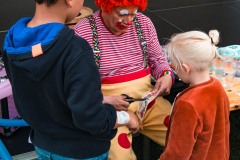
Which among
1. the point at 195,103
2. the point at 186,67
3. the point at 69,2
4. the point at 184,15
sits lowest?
the point at 184,15

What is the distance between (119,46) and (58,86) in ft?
2.71

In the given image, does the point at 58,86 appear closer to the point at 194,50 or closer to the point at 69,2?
the point at 69,2

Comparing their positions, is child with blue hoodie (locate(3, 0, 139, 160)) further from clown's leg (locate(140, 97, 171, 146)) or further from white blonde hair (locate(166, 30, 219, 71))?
clown's leg (locate(140, 97, 171, 146))

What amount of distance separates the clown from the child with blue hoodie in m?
0.45

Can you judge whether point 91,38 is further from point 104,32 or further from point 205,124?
point 205,124

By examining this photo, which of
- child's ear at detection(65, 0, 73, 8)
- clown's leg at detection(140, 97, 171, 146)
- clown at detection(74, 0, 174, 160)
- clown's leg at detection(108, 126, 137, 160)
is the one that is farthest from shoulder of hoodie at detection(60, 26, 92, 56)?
clown's leg at detection(140, 97, 171, 146)

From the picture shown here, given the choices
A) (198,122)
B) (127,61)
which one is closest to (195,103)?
(198,122)

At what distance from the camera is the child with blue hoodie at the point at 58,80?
3.92ft

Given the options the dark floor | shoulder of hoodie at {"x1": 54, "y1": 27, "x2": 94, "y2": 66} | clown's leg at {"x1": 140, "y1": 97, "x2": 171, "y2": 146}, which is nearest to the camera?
shoulder of hoodie at {"x1": 54, "y1": 27, "x2": 94, "y2": 66}

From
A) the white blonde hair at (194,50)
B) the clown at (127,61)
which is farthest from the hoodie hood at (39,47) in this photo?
→ the clown at (127,61)

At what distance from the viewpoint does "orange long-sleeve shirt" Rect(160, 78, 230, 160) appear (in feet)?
4.94

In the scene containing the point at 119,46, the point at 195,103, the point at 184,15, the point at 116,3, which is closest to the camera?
the point at 195,103

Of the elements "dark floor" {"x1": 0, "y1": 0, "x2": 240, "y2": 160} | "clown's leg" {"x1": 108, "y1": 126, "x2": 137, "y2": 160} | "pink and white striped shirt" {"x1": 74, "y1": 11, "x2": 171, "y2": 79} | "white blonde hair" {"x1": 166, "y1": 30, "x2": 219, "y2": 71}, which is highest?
"white blonde hair" {"x1": 166, "y1": 30, "x2": 219, "y2": 71}

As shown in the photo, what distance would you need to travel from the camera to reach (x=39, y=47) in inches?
47.0
